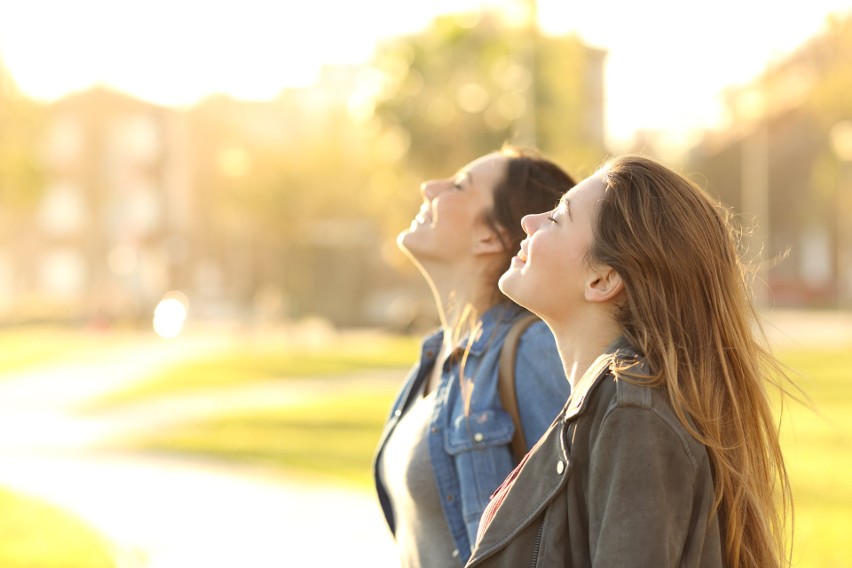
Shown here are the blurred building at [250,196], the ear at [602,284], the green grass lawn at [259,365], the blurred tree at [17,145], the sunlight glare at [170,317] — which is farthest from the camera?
the sunlight glare at [170,317]

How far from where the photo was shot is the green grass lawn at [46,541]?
25.5ft

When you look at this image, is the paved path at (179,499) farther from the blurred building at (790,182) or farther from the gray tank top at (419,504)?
the blurred building at (790,182)

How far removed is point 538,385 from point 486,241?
0.49m

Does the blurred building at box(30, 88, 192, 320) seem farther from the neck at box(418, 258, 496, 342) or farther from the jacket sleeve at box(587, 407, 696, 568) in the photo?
the jacket sleeve at box(587, 407, 696, 568)

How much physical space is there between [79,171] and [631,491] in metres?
79.8

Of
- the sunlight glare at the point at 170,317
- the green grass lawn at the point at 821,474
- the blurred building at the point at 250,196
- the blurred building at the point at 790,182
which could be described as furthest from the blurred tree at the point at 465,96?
the green grass lawn at the point at 821,474

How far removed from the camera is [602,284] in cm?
236

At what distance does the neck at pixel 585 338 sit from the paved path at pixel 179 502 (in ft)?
17.3

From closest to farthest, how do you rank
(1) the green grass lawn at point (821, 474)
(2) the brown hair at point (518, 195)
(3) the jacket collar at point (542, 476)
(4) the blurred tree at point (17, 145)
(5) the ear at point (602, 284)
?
(3) the jacket collar at point (542, 476)
(5) the ear at point (602, 284)
(2) the brown hair at point (518, 195)
(1) the green grass lawn at point (821, 474)
(4) the blurred tree at point (17, 145)

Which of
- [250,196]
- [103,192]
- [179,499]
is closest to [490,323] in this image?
[179,499]

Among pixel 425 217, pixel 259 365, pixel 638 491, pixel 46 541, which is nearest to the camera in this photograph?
pixel 638 491

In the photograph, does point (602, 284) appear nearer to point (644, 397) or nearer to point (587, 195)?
point (587, 195)

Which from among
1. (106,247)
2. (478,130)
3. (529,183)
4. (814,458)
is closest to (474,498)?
(529,183)

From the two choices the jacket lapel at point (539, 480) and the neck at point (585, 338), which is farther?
the neck at point (585, 338)
